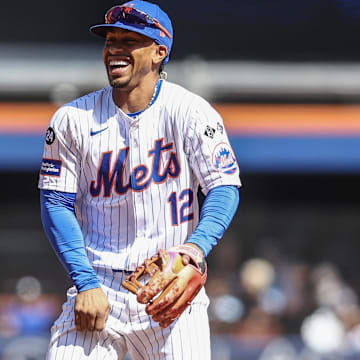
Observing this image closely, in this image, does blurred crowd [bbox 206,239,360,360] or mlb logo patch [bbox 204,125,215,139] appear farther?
blurred crowd [bbox 206,239,360,360]

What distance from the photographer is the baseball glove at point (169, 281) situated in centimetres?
249

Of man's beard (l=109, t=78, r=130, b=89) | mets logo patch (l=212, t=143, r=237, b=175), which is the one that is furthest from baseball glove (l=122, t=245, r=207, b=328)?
man's beard (l=109, t=78, r=130, b=89)

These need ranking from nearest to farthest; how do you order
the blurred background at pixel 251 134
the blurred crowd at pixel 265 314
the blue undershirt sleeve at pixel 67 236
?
the blue undershirt sleeve at pixel 67 236 → the blurred crowd at pixel 265 314 → the blurred background at pixel 251 134

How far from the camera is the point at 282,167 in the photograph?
353 inches

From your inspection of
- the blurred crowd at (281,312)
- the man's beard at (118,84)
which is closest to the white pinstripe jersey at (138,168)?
the man's beard at (118,84)

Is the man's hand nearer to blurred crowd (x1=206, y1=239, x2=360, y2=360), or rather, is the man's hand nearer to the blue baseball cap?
the blue baseball cap

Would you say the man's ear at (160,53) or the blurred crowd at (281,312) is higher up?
the man's ear at (160,53)

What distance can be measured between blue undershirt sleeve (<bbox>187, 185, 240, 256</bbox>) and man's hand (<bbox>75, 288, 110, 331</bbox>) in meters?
0.34

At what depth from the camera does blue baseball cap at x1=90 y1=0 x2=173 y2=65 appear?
2.66 meters

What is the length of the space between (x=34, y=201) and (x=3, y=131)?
1338mm

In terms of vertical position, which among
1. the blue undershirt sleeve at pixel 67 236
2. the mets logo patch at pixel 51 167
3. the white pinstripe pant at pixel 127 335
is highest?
the mets logo patch at pixel 51 167

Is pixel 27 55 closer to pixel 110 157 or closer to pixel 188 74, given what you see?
pixel 188 74

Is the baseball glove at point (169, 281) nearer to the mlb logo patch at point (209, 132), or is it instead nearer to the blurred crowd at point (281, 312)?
the mlb logo patch at point (209, 132)

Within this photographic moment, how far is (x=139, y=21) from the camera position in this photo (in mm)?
2674
